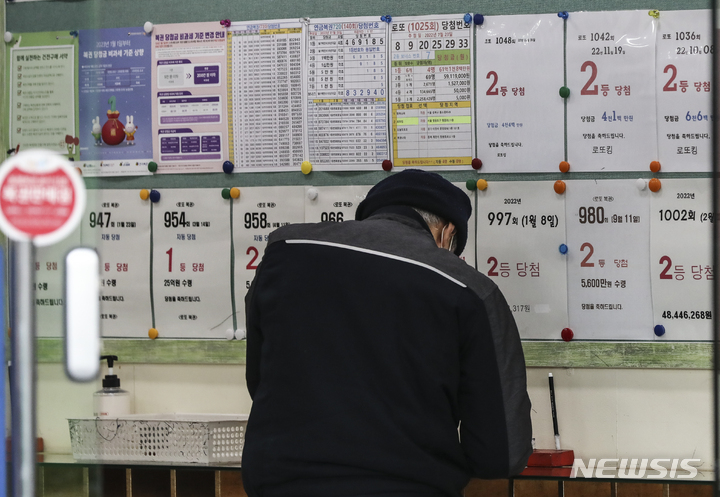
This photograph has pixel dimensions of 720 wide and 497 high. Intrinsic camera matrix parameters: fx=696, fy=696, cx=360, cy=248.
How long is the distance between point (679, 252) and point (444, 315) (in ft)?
3.01

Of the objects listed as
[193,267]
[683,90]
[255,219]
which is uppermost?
[683,90]

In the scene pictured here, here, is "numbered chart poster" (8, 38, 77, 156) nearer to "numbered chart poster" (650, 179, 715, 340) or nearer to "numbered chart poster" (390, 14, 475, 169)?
"numbered chart poster" (390, 14, 475, 169)

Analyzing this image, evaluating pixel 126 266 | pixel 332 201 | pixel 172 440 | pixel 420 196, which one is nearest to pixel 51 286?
pixel 420 196

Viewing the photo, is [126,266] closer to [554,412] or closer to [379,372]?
[379,372]

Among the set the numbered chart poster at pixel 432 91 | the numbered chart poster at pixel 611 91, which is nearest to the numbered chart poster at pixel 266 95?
the numbered chart poster at pixel 432 91

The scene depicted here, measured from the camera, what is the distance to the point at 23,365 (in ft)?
1.49

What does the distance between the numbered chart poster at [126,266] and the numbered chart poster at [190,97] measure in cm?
15

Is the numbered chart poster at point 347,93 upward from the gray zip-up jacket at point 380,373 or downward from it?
upward

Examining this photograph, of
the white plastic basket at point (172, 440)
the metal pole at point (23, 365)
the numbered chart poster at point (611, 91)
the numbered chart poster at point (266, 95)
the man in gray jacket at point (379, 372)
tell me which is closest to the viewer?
the metal pole at point (23, 365)

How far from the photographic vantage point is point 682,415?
174cm

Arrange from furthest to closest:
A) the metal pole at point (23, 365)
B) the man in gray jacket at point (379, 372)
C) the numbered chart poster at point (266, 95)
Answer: the numbered chart poster at point (266, 95) → the man in gray jacket at point (379, 372) → the metal pole at point (23, 365)

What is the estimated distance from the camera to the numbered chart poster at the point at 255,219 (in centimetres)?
189

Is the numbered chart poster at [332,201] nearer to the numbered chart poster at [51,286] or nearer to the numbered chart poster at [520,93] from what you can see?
the numbered chart poster at [520,93]

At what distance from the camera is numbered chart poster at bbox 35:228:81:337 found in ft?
1.56
